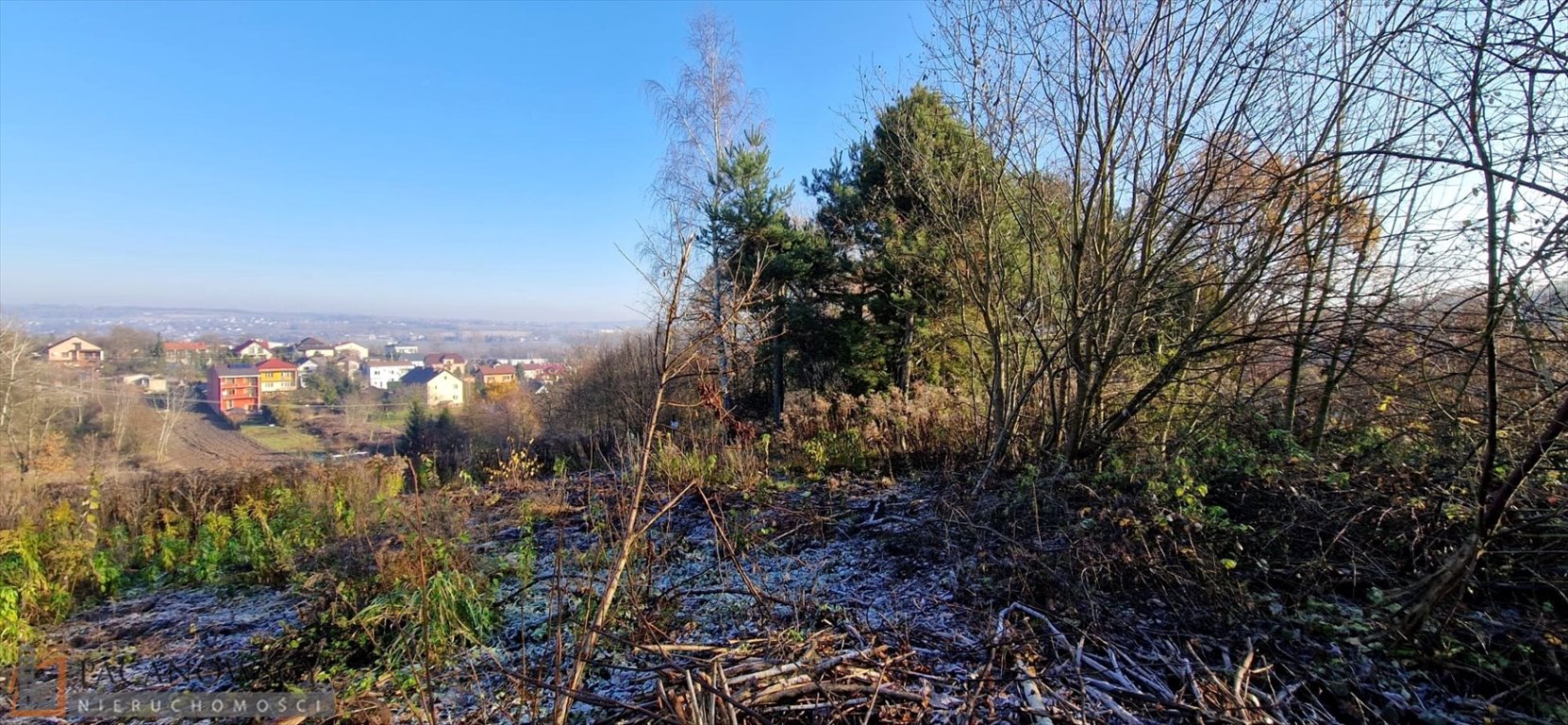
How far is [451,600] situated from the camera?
2441 mm

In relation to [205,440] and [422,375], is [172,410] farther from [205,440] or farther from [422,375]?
[422,375]

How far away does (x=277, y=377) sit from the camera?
88.1 feet

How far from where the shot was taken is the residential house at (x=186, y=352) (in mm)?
28031

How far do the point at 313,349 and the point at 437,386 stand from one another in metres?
15.6

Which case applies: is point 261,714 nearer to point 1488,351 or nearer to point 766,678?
point 766,678

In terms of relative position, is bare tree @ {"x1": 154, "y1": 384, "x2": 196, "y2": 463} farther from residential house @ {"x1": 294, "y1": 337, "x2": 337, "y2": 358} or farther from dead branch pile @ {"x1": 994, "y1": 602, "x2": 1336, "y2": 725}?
dead branch pile @ {"x1": 994, "y1": 602, "x2": 1336, "y2": 725}

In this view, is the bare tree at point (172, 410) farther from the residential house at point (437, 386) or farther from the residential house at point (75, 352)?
the residential house at point (437, 386)

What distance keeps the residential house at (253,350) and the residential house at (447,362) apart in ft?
24.7

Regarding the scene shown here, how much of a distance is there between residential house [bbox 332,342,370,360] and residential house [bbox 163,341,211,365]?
18.3 feet

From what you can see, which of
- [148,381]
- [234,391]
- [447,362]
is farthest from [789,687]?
[234,391]

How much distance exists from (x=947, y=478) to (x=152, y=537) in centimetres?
596

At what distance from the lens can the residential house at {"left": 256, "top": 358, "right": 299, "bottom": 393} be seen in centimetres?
2611

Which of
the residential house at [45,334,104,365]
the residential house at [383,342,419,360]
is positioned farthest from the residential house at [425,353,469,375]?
the residential house at [45,334,104,365]

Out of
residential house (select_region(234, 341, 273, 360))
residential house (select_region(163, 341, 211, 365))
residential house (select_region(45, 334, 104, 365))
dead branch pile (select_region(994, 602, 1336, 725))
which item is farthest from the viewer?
residential house (select_region(234, 341, 273, 360))
